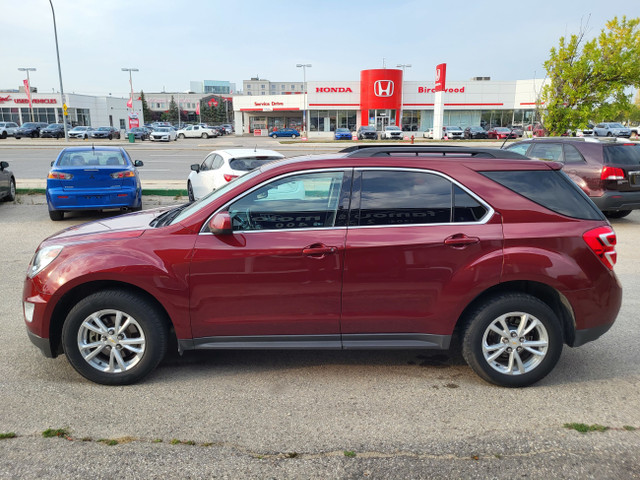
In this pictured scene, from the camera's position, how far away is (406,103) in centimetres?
5859

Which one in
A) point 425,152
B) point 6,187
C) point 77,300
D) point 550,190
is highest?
point 425,152

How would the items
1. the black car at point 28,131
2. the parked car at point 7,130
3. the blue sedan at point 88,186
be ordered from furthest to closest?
the black car at point 28,131 → the parked car at point 7,130 → the blue sedan at point 88,186

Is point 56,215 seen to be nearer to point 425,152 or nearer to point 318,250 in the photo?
point 318,250

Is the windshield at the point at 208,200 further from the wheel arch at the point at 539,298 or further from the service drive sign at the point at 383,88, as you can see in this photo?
the service drive sign at the point at 383,88

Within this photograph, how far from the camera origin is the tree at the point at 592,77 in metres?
17.0

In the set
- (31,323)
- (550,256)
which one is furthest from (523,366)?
(31,323)

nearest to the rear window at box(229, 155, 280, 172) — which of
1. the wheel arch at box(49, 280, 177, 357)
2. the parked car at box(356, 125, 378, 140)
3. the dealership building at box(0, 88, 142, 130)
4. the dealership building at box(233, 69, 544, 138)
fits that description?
the wheel arch at box(49, 280, 177, 357)

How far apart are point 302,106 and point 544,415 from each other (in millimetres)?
64990

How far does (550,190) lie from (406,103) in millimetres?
57352

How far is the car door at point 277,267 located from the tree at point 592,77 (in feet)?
54.5

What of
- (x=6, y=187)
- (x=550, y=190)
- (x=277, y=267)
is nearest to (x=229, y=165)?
(x=6, y=187)

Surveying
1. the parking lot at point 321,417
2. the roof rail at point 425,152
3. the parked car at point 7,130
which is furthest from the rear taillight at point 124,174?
the parked car at point 7,130

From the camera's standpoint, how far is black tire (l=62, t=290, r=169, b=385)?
3.70 metres

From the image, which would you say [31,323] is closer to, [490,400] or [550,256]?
[490,400]
